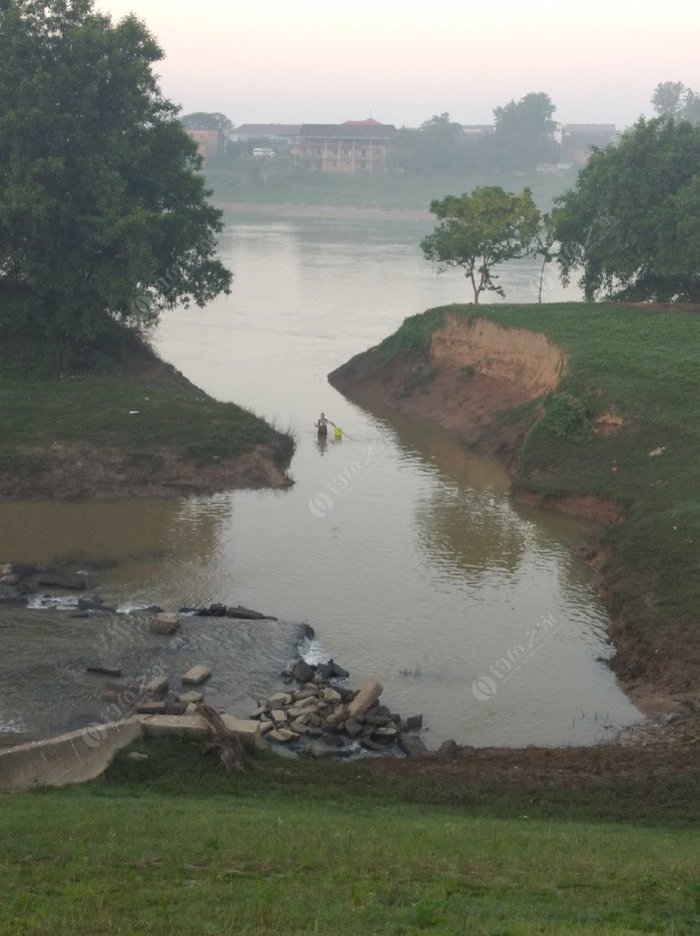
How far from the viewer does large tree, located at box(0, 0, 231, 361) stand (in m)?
45.4

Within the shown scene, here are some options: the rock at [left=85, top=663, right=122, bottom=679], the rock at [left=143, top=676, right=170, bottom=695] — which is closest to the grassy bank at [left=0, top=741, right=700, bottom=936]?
the rock at [left=143, top=676, right=170, bottom=695]

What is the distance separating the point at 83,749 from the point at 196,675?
5.42m

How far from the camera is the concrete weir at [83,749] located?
19.2 meters

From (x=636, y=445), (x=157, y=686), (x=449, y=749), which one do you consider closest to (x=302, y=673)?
(x=157, y=686)

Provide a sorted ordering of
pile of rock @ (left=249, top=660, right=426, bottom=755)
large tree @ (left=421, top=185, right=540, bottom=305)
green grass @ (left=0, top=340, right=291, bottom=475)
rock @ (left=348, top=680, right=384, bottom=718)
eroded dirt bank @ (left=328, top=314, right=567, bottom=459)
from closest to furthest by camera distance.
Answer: pile of rock @ (left=249, top=660, right=426, bottom=755), rock @ (left=348, top=680, right=384, bottom=718), green grass @ (left=0, top=340, right=291, bottom=475), eroded dirt bank @ (left=328, top=314, right=567, bottom=459), large tree @ (left=421, top=185, right=540, bottom=305)

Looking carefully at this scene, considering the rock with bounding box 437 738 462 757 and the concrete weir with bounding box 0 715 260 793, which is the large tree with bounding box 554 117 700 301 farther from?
the concrete weir with bounding box 0 715 260 793

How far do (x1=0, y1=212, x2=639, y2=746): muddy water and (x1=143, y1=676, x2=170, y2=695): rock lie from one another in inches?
36.4

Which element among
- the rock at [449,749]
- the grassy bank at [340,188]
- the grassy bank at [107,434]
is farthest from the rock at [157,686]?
the grassy bank at [340,188]

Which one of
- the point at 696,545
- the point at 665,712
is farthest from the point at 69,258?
the point at 665,712

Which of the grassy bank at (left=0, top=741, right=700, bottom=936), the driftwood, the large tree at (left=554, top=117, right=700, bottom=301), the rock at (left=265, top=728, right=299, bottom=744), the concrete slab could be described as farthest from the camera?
the large tree at (left=554, top=117, right=700, bottom=301)

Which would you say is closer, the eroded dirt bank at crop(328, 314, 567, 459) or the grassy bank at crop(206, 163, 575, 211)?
the eroded dirt bank at crop(328, 314, 567, 459)

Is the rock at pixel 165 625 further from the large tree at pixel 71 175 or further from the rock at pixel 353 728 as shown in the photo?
the large tree at pixel 71 175

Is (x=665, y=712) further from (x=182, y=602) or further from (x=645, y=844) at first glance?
(x=182, y=602)

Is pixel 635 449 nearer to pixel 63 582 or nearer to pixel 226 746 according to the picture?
pixel 63 582
